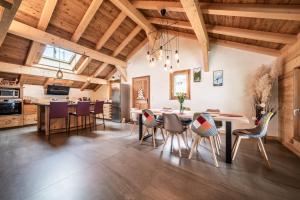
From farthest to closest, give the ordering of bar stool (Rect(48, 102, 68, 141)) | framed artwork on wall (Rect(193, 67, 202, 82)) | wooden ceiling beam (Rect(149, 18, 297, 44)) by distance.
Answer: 1. framed artwork on wall (Rect(193, 67, 202, 82))
2. bar stool (Rect(48, 102, 68, 141))
3. wooden ceiling beam (Rect(149, 18, 297, 44))

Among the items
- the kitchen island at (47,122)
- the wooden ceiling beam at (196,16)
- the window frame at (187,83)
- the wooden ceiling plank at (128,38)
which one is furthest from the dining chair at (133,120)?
the wooden ceiling plank at (128,38)

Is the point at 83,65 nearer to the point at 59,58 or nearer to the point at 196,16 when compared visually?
the point at 59,58

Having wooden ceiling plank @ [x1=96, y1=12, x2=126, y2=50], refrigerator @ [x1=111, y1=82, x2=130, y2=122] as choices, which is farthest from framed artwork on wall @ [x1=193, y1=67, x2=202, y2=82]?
refrigerator @ [x1=111, y1=82, x2=130, y2=122]

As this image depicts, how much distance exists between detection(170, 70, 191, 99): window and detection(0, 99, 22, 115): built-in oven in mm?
5603

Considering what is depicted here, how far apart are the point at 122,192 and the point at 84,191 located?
1.48 feet

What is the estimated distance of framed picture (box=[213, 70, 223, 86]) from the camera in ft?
14.1

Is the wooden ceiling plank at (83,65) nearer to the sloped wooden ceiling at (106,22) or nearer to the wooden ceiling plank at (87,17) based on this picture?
the sloped wooden ceiling at (106,22)

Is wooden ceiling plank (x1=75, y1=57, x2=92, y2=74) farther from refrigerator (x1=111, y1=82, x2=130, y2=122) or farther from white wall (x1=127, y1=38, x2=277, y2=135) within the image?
white wall (x1=127, y1=38, x2=277, y2=135)

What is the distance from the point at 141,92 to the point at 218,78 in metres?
3.15

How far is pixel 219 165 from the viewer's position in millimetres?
2285

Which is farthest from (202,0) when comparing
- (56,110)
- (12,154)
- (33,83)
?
(33,83)

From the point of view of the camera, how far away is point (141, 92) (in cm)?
619

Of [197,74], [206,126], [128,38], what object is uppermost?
[128,38]

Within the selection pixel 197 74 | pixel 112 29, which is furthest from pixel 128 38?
pixel 197 74
